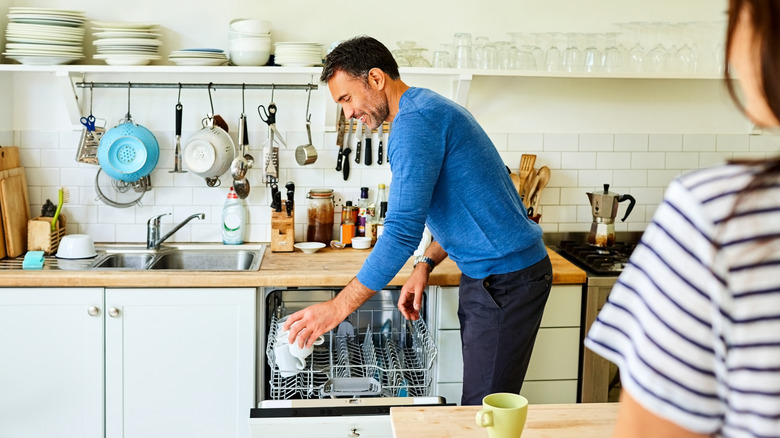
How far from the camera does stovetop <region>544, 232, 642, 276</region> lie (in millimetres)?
3248

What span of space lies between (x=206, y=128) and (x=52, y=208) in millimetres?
735

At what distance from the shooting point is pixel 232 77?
3570mm

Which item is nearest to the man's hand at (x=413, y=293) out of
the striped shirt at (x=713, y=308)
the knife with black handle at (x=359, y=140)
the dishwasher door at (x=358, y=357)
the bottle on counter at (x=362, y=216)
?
the dishwasher door at (x=358, y=357)

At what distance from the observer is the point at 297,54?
131 inches

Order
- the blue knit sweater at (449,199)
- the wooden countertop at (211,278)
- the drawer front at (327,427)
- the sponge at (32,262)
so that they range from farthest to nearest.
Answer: the sponge at (32,262) < the wooden countertop at (211,278) < the blue knit sweater at (449,199) < the drawer front at (327,427)

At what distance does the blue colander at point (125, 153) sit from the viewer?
3430mm

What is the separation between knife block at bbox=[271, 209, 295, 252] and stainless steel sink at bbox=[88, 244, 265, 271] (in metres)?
0.07

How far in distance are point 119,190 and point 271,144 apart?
696 mm

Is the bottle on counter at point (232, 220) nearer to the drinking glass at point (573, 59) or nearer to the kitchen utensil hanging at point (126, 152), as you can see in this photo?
the kitchen utensil hanging at point (126, 152)

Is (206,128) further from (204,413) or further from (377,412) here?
(377,412)

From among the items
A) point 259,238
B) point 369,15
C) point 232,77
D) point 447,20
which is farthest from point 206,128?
point 447,20

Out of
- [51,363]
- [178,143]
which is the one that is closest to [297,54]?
[178,143]

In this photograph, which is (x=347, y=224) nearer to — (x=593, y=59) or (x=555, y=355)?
(x=555, y=355)

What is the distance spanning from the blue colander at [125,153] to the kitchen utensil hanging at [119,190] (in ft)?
0.37
